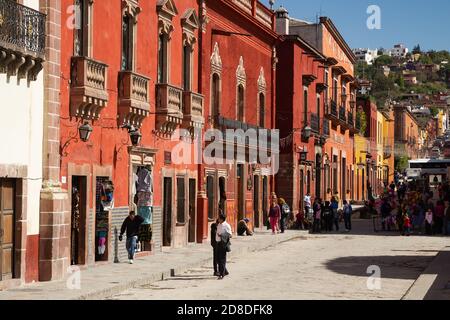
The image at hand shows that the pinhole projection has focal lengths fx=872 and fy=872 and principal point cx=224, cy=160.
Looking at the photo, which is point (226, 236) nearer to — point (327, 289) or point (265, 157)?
point (327, 289)

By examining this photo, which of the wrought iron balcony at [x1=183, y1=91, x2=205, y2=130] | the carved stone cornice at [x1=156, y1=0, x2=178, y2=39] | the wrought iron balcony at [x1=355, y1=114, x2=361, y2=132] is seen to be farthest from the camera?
the wrought iron balcony at [x1=355, y1=114, x2=361, y2=132]

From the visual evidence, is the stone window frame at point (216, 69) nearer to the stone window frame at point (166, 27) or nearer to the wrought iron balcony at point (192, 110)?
the wrought iron balcony at point (192, 110)

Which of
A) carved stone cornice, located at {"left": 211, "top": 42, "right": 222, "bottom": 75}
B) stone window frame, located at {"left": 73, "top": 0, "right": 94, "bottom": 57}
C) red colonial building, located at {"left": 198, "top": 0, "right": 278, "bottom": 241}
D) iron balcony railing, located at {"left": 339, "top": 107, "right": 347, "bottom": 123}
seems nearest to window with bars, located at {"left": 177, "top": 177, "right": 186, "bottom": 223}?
red colonial building, located at {"left": 198, "top": 0, "right": 278, "bottom": 241}

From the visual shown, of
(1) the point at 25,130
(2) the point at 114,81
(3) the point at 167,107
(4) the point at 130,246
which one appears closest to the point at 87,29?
(2) the point at 114,81

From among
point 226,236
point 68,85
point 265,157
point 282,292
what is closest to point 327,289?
point 282,292

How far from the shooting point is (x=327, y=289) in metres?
17.2

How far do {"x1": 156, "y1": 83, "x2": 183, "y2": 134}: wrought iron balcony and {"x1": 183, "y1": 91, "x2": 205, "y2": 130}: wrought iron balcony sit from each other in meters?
0.87

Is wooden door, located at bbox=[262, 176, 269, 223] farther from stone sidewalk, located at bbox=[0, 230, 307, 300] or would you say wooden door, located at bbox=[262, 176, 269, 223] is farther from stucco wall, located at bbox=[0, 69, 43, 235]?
stucco wall, located at bbox=[0, 69, 43, 235]

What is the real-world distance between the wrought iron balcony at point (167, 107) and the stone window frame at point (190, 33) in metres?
2.01

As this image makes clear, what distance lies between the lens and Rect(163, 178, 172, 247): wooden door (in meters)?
26.1

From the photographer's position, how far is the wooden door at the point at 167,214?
26.1m

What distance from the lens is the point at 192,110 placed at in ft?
89.3

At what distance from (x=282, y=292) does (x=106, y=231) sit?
619 centimetres

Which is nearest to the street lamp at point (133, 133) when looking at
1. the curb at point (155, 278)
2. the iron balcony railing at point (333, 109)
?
the curb at point (155, 278)
